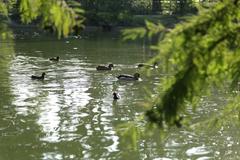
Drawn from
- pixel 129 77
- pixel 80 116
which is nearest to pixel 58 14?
pixel 80 116

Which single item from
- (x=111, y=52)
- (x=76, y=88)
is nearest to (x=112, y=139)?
(x=76, y=88)

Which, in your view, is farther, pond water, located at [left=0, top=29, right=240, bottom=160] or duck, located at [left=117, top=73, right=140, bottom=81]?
duck, located at [left=117, top=73, right=140, bottom=81]

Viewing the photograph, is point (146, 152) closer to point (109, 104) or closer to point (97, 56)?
point (109, 104)

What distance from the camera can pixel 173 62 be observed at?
2758 mm

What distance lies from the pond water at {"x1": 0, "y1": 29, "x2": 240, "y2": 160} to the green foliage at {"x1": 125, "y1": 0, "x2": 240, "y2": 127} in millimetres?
890

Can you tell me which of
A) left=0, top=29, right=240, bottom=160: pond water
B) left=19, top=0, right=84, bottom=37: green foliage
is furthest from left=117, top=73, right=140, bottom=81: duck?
left=19, top=0, right=84, bottom=37: green foliage

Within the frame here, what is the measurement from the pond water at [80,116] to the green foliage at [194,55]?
35.0 inches

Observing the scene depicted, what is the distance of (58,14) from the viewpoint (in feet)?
9.09

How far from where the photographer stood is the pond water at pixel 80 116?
11781 mm

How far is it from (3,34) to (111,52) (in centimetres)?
3075

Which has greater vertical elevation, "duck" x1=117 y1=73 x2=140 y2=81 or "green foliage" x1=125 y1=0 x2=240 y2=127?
"green foliage" x1=125 y1=0 x2=240 y2=127

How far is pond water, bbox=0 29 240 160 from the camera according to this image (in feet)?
38.7

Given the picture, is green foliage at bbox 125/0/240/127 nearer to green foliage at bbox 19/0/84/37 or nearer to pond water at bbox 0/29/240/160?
green foliage at bbox 19/0/84/37

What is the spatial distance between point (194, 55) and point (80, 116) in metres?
13.0
